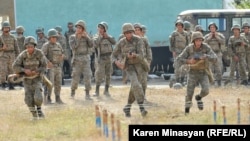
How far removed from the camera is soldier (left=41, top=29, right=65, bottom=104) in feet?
60.6

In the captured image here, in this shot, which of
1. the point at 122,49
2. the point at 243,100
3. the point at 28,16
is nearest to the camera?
the point at 122,49

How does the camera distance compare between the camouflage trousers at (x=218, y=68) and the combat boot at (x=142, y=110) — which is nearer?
the combat boot at (x=142, y=110)

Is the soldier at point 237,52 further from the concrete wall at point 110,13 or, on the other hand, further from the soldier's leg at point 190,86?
the soldier's leg at point 190,86

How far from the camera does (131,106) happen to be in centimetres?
1662

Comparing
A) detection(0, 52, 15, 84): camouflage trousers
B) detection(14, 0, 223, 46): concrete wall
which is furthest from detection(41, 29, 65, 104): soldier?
detection(14, 0, 223, 46): concrete wall

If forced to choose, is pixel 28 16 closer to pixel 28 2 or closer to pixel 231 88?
pixel 28 2

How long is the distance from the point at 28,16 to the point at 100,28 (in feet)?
31.0

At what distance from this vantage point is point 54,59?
18.8 meters

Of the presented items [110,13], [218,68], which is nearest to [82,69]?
[218,68]

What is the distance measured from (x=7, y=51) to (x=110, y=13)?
749 centimetres

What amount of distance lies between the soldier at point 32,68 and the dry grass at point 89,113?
19.3 inches

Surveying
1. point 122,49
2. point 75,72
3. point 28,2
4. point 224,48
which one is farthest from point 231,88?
point 28,2

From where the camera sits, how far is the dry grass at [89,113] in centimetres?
1389

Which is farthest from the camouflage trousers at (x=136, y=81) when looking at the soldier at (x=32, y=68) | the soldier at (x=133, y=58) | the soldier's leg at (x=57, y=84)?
the soldier's leg at (x=57, y=84)
